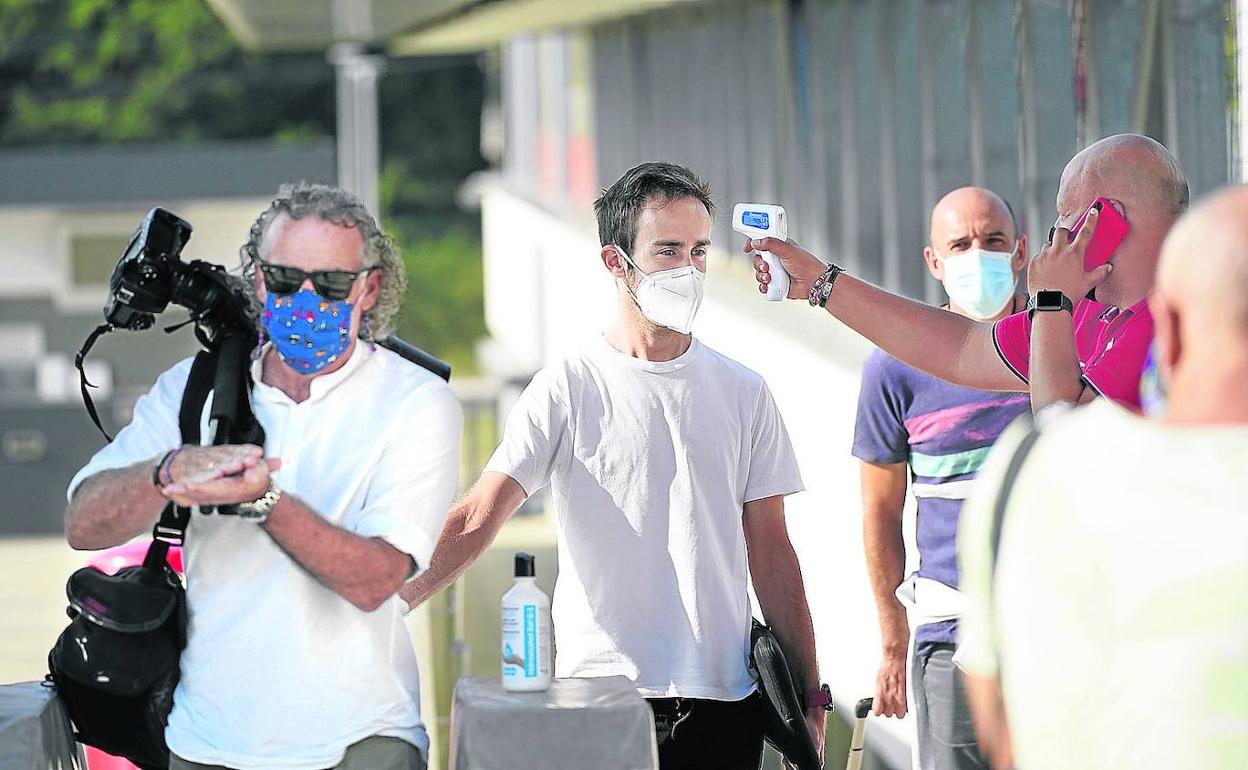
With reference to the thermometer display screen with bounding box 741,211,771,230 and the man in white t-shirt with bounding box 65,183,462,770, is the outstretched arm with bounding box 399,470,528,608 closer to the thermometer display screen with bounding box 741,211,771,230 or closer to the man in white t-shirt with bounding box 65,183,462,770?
the man in white t-shirt with bounding box 65,183,462,770

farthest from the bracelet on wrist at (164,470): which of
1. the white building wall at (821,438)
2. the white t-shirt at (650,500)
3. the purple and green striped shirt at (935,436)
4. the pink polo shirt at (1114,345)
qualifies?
the purple and green striped shirt at (935,436)

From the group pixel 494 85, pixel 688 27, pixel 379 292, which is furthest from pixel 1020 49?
pixel 494 85

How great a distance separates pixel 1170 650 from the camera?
2293 mm

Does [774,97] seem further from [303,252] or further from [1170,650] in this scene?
[1170,650]

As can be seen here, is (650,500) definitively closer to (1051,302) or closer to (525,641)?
(525,641)

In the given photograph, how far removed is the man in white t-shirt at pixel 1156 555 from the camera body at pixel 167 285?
1.86 metres

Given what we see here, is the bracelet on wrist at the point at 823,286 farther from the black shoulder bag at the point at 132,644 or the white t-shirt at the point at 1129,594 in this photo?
the white t-shirt at the point at 1129,594

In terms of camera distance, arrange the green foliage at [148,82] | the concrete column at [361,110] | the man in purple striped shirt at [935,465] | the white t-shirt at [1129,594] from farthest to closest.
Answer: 1. the green foliage at [148,82]
2. the concrete column at [361,110]
3. the man in purple striped shirt at [935,465]
4. the white t-shirt at [1129,594]

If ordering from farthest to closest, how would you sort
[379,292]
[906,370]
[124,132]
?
[124,132] → [906,370] → [379,292]

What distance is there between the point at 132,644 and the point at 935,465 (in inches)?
92.6

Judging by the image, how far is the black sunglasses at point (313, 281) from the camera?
3576 mm

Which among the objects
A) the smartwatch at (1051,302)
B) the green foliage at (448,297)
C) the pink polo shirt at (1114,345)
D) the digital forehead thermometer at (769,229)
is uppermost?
the green foliage at (448,297)

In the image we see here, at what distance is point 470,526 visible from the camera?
4.07 metres

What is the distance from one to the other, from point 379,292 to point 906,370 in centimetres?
183
